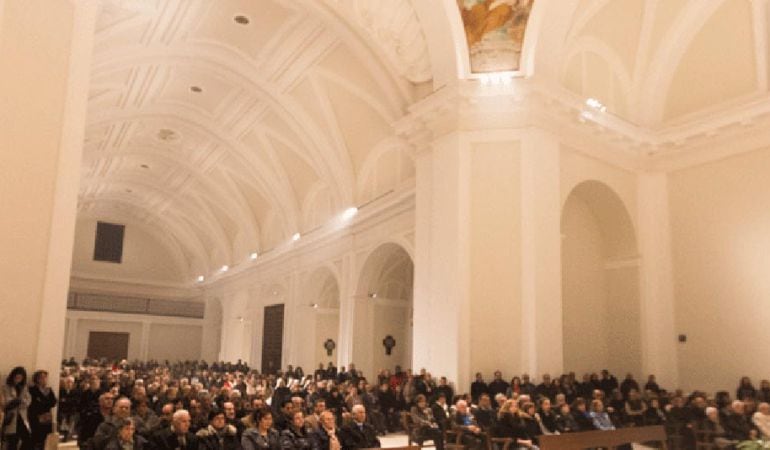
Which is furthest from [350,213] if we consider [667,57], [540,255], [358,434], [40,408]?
[40,408]

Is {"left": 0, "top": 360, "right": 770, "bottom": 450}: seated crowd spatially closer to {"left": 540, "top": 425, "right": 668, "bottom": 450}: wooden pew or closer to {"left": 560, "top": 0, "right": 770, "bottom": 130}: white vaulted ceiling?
{"left": 540, "top": 425, "right": 668, "bottom": 450}: wooden pew

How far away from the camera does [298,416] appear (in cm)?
710

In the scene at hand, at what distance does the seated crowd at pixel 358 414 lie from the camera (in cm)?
653

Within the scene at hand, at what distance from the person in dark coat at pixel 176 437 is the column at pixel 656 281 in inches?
403

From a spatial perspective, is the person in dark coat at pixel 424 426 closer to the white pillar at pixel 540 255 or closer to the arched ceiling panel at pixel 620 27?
the white pillar at pixel 540 255

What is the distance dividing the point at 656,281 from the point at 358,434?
29.4ft

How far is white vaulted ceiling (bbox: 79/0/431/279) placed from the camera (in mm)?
13977

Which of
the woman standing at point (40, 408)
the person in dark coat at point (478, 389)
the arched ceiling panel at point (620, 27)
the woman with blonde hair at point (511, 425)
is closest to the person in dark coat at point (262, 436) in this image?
the woman standing at point (40, 408)

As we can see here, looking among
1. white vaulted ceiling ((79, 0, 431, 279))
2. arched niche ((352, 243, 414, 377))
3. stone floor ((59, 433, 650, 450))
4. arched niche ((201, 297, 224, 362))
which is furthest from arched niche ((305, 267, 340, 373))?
arched niche ((201, 297, 224, 362))

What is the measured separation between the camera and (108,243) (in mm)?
34875

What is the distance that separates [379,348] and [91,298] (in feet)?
69.7

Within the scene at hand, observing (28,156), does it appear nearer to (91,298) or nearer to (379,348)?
(379,348)

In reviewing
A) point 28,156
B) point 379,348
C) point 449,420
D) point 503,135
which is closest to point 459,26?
point 503,135

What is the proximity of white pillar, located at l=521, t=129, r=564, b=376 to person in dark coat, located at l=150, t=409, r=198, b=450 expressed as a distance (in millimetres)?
6580
